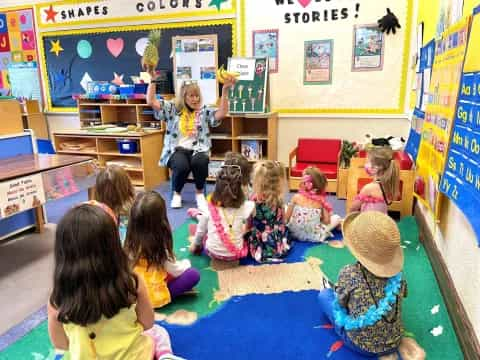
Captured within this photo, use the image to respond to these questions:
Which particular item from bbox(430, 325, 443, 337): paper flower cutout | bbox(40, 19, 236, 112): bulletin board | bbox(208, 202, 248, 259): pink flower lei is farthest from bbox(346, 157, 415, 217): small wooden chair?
bbox(40, 19, 236, 112): bulletin board

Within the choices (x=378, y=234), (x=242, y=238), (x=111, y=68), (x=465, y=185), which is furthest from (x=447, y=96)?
(x=111, y=68)

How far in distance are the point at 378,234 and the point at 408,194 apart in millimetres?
2041

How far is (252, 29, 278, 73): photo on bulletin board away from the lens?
14.5 ft

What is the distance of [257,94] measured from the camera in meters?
4.29

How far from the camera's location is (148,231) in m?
1.79

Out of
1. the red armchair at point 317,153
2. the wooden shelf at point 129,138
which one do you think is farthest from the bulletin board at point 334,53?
the wooden shelf at point 129,138

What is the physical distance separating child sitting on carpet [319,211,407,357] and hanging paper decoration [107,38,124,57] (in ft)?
14.5

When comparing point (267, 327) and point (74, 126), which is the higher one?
point (74, 126)

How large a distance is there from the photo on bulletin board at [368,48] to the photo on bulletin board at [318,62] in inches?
11.0

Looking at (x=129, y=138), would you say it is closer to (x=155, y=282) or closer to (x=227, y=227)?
(x=227, y=227)

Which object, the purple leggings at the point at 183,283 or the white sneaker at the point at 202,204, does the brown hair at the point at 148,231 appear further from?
the white sneaker at the point at 202,204

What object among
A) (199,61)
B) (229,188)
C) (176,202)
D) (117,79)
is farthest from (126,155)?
(229,188)

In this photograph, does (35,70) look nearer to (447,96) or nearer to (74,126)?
(74,126)

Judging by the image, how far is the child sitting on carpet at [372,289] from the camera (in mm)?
1486
